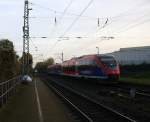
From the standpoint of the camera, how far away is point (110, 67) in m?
37.2

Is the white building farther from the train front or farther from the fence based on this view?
the fence

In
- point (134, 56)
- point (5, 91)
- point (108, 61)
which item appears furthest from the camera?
point (134, 56)

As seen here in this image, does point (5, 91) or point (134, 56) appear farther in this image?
point (134, 56)

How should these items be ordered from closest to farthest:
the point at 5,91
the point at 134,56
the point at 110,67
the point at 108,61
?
the point at 5,91, the point at 110,67, the point at 108,61, the point at 134,56

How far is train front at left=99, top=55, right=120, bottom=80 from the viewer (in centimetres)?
3678

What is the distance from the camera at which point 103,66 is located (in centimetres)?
3722

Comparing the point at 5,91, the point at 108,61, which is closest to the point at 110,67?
the point at 108,61

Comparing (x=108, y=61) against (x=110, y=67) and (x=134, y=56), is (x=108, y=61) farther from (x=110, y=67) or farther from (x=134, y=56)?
(x=134, y=56)

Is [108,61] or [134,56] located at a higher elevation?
[134,56]

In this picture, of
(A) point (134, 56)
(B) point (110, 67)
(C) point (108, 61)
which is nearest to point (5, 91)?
(B) point (110, 67)

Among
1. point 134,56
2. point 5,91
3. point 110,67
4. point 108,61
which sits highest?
point 134,56

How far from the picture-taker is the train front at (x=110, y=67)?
36.8 metres

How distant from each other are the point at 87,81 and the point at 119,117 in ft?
104

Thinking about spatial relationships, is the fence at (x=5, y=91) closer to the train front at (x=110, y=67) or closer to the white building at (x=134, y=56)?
the train front at (x=110, y=67)
